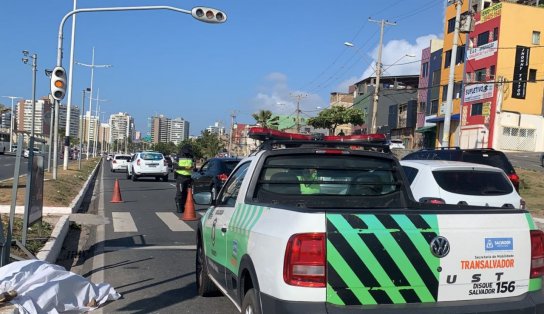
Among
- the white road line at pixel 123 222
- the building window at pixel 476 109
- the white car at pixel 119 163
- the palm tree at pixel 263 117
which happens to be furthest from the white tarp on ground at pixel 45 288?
the palm tree at pixel 263 117

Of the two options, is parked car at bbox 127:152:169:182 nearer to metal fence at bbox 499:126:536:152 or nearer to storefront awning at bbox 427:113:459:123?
metal fence at bbox 499:126:536:152

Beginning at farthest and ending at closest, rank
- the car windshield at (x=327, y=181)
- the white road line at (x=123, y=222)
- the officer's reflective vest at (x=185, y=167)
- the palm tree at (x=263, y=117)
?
the palm tree at (x=263, y=117)
the officer's reflective vest at (x=185, y=167)
the white road line at (x=123, y=222)
the car windshield at (x=327, y=181)

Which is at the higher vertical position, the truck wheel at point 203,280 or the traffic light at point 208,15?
the traffic light at point 208,15

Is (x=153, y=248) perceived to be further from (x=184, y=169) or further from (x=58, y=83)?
(x=58, y=83)

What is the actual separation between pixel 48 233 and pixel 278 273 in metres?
7.12

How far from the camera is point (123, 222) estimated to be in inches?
495

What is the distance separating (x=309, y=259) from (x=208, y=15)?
1490 centimetres

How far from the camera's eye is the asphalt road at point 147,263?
5973 millimetres

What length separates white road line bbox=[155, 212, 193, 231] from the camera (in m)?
11.9

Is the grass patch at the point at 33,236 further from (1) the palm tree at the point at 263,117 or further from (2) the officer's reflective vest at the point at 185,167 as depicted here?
(1) the palm tree at the point at 263,117

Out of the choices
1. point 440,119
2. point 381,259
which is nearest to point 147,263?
point 381,259

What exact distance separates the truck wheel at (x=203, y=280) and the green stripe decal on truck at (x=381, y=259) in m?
2.81

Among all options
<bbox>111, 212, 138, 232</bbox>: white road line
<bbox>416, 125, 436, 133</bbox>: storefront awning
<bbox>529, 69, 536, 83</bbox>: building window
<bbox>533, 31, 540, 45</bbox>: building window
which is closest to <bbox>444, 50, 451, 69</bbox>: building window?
<bbox>416, 125, 436, 133</bbox>: storefront awning

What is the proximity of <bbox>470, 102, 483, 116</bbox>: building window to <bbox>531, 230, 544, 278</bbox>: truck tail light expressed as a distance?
43.8m
